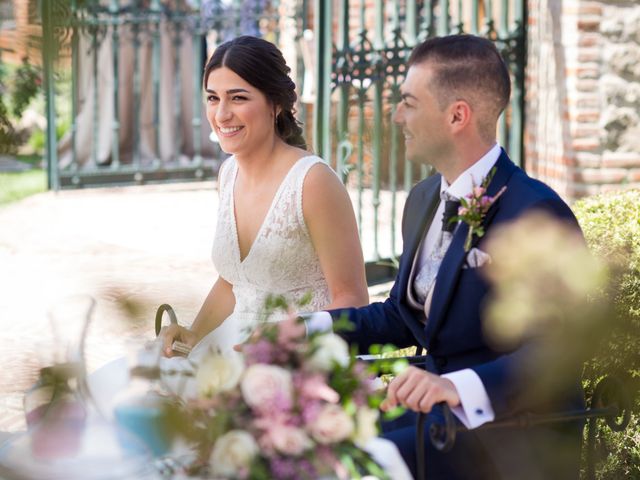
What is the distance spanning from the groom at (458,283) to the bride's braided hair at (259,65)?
0.72 metres

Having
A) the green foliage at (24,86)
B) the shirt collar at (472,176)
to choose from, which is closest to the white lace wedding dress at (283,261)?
the shirt collar at (472,176)

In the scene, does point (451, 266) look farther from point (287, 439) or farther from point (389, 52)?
point (389, 52)

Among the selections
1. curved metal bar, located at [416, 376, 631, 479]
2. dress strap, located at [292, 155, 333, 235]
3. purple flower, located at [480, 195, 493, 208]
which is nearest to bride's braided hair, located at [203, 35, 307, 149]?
dress strap, located at [292, 155, 333, 235]

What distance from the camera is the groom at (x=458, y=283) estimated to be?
2.03 m

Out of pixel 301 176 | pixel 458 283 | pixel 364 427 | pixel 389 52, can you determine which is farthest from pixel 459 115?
pixel 389 52

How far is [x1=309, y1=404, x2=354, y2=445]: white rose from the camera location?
4.71 ft

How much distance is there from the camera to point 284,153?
321 centimetres

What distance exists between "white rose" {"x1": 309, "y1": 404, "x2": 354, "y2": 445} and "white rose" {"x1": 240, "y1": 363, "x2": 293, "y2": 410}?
5 cm

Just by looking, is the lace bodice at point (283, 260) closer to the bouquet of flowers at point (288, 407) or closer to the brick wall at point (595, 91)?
the bouquet of flowers at point (288, 407)

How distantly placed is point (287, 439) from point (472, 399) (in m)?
0.71

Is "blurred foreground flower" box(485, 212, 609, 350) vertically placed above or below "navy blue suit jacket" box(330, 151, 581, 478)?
above

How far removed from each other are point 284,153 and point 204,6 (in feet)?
24.7

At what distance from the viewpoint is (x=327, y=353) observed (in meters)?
1.52

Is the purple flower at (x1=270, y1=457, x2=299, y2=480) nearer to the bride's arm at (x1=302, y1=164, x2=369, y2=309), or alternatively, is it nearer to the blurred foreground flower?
the blurred foreground flower
